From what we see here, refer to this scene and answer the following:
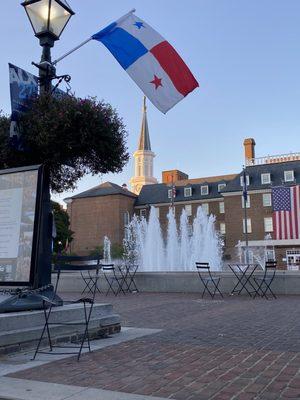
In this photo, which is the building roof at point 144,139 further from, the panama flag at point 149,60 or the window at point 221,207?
the panama flag at point 149,60

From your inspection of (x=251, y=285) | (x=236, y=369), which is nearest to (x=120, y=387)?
(x=236, y=369)

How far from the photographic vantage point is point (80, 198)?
77750 mm

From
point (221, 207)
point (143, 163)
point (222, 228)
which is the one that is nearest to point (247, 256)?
point (222, 228)

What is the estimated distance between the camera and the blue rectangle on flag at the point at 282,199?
2670cm

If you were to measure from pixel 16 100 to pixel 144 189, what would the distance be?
7380 centimetres

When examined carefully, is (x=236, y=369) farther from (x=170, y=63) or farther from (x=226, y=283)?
(x=226, y=283)

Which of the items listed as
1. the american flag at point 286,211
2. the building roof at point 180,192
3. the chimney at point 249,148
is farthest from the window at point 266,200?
the american flag at point 286,211

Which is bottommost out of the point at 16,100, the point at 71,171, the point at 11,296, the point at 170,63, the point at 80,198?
the point at 11,296

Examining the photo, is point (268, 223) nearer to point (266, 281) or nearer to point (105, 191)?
point (105, 191)

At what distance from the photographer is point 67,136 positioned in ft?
22.3

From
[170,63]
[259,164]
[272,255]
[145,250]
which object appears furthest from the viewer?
[259,164]

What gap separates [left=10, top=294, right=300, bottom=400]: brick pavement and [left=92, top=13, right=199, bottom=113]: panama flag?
3.97 meters

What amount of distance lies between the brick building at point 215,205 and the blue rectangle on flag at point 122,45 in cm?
4362

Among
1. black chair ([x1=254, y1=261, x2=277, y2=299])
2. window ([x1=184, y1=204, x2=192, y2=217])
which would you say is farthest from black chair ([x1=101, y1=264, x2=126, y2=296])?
window ([x1=184, y1=204, x2=192, y2=217])
